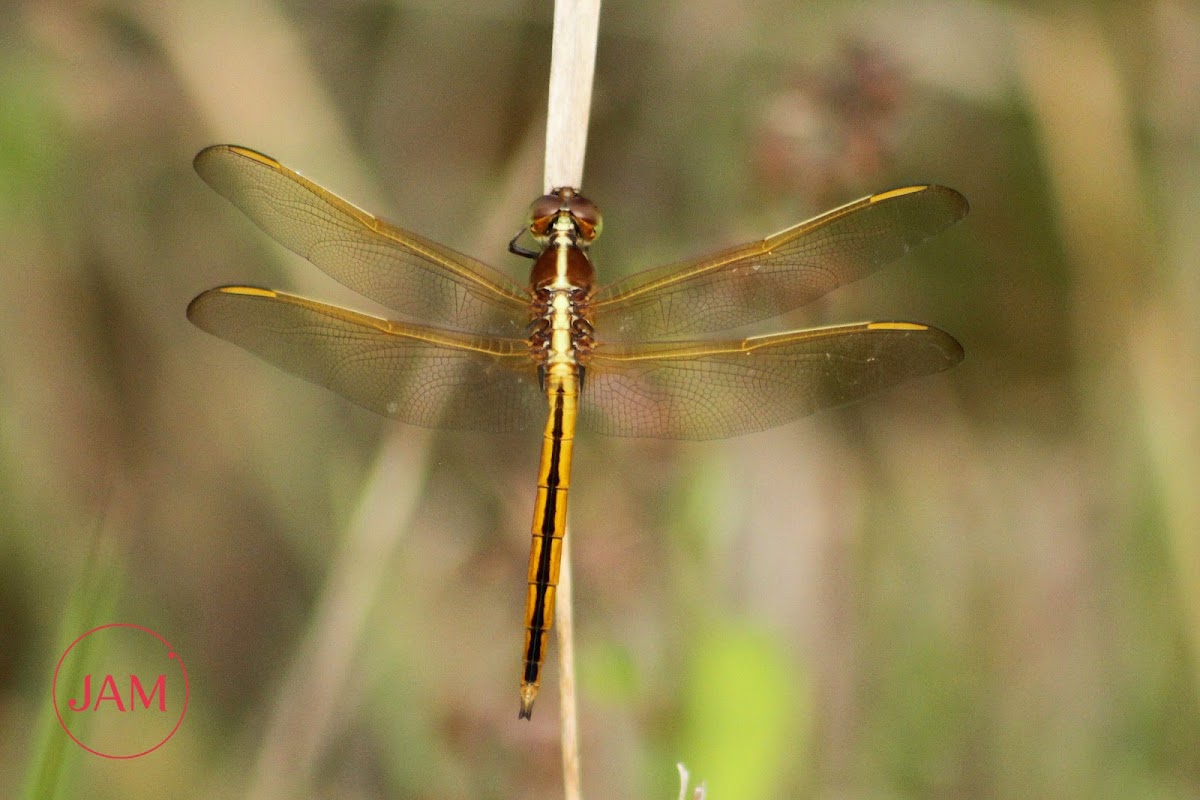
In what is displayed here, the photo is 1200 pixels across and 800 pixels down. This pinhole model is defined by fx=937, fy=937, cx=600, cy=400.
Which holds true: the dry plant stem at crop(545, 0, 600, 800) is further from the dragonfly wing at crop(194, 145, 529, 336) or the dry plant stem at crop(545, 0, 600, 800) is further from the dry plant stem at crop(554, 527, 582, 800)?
the dragonfly wing at crop(194, 145, 529, 336)

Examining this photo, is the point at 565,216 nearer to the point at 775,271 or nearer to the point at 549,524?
the point at 775,271

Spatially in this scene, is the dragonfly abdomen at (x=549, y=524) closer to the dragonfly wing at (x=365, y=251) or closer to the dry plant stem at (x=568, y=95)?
the dry plant stem at (x=568, y=95)

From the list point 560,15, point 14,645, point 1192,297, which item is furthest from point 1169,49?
point 14,645

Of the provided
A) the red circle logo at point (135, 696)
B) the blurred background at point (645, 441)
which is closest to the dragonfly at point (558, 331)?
the blurred background at point (645, 441)

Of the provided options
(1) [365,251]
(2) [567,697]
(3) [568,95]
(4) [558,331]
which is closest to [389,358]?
(1) [365,251]

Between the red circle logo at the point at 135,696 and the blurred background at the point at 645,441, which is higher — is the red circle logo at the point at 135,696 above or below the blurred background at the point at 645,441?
below

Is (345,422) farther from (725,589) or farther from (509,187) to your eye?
(725,589)
